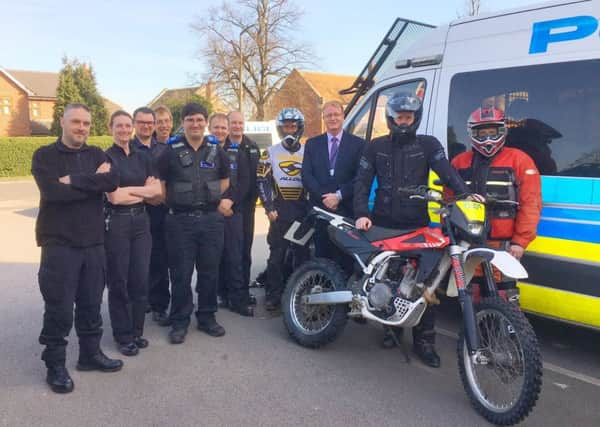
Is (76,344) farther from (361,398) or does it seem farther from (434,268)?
(434,268)

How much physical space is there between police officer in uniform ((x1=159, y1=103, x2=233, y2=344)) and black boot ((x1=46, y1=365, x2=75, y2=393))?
103cm

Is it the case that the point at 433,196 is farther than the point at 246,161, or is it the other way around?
the point at 246,161

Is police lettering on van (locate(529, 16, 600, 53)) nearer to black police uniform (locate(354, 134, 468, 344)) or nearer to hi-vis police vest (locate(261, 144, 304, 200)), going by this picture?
black police uniform (locate(354, 134, 468, 344))

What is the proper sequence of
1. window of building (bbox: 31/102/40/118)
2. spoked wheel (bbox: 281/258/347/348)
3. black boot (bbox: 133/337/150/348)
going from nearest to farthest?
spoked wheel (bbox: 281/258/347/348) → black boot (bbox: 133/337/150/348) → window of building (bbox: 31/102/40/118)

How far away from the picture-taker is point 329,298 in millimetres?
4242

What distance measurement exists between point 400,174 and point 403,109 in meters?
0.49

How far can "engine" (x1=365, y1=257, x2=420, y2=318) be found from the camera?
12.5 feet

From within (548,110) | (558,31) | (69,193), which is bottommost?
(69,193)

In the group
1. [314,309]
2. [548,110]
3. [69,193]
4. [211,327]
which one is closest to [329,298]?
[314,309]

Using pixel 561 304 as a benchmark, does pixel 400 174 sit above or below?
above

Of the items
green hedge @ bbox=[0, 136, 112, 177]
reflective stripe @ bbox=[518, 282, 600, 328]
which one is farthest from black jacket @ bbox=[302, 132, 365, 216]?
green hedge @ bbox=[0, 136, 112, 177]

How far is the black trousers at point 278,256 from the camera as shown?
538 cm

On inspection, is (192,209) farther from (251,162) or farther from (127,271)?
(251,162)

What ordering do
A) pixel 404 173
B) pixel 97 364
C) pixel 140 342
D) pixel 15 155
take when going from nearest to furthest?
pixel 97 364, pixel 404 173, pixel 140 342, pixel 15 155
